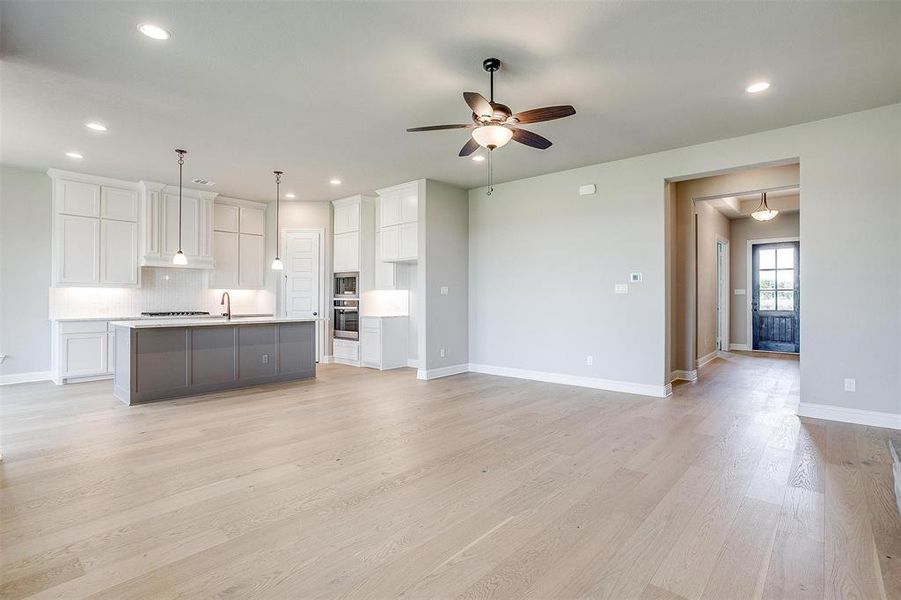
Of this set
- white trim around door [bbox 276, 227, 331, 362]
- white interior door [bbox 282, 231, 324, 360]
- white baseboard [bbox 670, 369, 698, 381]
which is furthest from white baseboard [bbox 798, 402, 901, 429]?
white interior door [bbox 282, 231, 324, 360]

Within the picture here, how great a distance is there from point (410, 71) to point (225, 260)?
5.73 m

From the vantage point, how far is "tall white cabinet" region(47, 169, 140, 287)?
620 centimetres

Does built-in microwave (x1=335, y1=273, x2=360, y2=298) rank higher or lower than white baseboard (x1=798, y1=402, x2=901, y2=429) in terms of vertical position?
higher

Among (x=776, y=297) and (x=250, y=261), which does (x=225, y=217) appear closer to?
(x=250, y=261)

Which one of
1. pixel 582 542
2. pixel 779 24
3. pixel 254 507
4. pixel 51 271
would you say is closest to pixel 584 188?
pixel 779 24

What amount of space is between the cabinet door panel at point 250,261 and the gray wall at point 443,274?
3.35 metres

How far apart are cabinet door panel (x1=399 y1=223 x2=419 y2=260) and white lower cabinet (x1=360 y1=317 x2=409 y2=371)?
1.19 metres

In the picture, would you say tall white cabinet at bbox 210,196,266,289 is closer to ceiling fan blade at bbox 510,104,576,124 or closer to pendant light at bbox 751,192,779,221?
ceiling fan blade at bbox 510,104,576,124

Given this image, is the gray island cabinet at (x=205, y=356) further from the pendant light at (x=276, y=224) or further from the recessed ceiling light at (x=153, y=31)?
the recessed ceiling light at (x=153, y=31)

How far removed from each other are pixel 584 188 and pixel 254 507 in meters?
5.19

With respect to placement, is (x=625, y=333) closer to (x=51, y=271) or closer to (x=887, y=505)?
(x=887, y=505)

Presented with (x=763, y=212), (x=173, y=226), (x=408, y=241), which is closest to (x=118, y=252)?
(x=173, y=226)

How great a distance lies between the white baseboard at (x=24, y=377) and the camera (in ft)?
19.8

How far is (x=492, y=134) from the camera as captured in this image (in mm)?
3365
